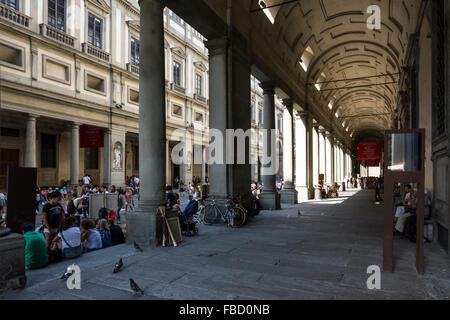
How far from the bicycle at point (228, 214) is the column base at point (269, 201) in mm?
4710

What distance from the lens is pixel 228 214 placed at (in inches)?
370

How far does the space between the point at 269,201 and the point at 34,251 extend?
34.3 ft

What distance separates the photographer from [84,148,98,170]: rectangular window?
83.8 feet

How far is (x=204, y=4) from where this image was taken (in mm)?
8695

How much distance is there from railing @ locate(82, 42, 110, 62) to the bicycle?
17157mm

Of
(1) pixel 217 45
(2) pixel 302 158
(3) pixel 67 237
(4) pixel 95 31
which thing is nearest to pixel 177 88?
(4) pixel 95 31

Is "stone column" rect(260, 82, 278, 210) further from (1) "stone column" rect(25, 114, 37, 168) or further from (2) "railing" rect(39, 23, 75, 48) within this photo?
(2) "railing" rect(39, 23, 75, 48)

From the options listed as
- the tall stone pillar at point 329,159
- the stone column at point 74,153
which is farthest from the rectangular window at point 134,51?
the tall stone pillar at point 329,159

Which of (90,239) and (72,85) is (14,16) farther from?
(90,239)

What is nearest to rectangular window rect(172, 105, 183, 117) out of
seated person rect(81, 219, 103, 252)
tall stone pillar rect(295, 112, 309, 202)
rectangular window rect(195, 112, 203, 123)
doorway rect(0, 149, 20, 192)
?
rectangular window rect(195, 112, 203, 123)

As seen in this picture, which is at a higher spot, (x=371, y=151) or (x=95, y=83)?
(x=95, y=83)

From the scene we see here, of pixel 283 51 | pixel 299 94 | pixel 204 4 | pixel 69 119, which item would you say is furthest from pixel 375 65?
pixel 69 119

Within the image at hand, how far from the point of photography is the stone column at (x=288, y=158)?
16812 mm
